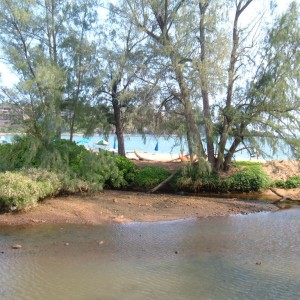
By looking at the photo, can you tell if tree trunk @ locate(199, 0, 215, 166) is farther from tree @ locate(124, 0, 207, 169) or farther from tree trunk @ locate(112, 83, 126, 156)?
tree trunk @ locate(112, 83, 126, 156)

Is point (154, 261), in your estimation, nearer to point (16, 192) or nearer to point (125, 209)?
point (125, 209)

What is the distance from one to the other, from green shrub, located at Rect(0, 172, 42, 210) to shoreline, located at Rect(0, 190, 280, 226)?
0.32 m

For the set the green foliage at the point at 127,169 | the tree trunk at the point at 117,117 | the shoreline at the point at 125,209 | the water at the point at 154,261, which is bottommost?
the water at the point at 154,261

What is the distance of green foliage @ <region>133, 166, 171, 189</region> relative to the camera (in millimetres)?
16984

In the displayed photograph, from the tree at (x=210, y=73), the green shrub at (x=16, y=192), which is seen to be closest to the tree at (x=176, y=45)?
the tree at (x=210, y=73)

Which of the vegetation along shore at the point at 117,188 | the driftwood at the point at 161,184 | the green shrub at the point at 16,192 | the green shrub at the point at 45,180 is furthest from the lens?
the driftwood at the point at 161,184

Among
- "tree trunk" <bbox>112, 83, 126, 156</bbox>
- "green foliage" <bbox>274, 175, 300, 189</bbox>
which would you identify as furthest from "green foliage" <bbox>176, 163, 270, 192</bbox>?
"tree trunk" <bbox>112, 83, 126, 156</bbox>

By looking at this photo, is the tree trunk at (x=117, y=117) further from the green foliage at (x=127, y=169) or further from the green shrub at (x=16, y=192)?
the green shrub at (x=16, y=192)

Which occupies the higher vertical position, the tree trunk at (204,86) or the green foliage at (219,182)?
the tree trunk at (204,86)

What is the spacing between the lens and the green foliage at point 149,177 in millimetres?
16984

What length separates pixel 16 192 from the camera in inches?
437

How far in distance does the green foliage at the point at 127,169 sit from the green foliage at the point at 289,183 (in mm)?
6526

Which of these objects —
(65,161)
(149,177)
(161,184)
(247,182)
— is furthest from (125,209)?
(247,182)

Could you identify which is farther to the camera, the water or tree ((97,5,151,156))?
tree ((97,5,151,156))
